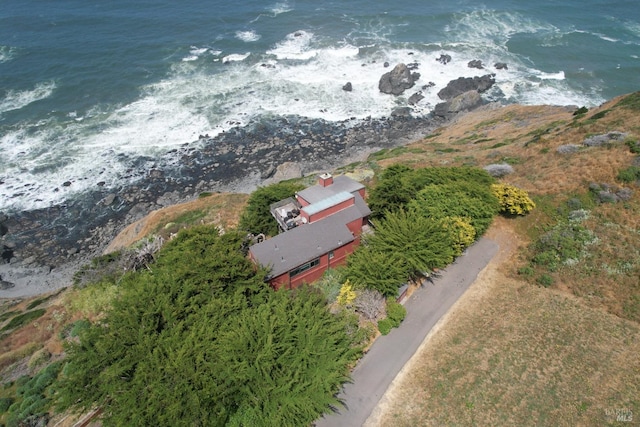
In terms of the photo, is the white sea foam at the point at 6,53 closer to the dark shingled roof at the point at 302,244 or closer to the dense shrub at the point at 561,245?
the dark shingled roof at the point at 302,244

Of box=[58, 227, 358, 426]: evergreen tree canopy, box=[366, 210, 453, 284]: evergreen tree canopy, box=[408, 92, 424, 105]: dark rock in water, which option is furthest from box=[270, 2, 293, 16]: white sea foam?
box=[58, 227, 358, 426]: evergreen tree canopy

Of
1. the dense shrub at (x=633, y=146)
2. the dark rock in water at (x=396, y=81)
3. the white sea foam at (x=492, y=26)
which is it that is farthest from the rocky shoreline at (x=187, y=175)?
the dense shrub at (x=633, y=146)

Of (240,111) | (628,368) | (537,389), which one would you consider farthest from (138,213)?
(628,368)

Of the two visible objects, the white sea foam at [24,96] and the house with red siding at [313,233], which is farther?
the white sea foam at [24,96]

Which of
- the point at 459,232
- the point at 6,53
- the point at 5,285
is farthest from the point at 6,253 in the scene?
the point at 6,53

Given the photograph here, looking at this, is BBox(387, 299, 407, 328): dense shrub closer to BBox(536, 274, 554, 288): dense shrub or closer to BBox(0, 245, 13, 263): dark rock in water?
BBox(536, 274, 554, 288): dense shrub

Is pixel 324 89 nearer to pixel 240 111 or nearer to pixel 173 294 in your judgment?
pixel 240 111
